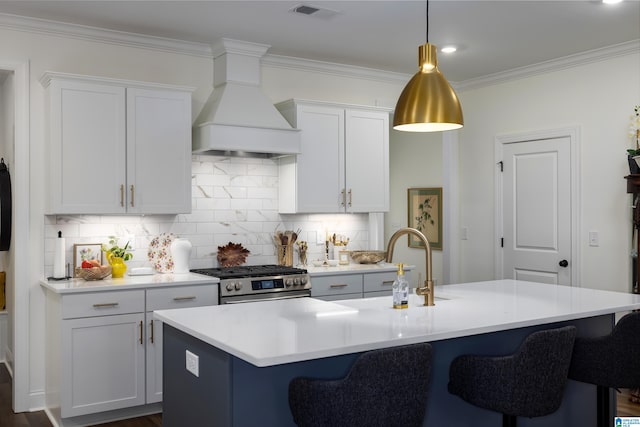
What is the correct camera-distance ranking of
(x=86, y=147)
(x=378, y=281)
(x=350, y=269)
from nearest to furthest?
(x=86, y=147) → (x=350, y=269) → (x=378, y=281)

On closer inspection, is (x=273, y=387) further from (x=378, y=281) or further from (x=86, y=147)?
(x=378, y=281)

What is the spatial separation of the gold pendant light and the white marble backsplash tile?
244cm

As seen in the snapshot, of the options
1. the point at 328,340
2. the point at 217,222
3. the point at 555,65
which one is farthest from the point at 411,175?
the point at 328,340

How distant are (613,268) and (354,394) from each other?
12.0 ft

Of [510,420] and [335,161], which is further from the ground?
[335,161]

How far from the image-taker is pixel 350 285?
16.5ft

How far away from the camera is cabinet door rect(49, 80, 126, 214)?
414cm

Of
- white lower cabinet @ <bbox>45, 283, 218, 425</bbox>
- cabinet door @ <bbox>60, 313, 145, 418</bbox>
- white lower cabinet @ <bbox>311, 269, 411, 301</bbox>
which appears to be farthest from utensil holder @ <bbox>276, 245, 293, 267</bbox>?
cabinet door @ <bbox>60, 313, 145, 418</bbox>

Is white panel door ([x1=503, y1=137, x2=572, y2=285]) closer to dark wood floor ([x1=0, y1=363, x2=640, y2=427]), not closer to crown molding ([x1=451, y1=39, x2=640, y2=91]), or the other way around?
crown molding ([x1=451, y1=39, x2=640, y2=91])

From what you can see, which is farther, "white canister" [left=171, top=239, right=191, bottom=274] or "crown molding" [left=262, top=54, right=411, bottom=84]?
"crown molding" [left=262, top=54, right=411, bottom=84]

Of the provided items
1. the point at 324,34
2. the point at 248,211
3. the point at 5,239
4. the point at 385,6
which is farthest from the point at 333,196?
the point at 5,239

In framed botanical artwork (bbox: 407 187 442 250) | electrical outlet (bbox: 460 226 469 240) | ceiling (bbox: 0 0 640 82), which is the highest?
ceiling (bbox: 0 0 640 82)

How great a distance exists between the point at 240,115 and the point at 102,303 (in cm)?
171

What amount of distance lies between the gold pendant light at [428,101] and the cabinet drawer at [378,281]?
2.38 m
